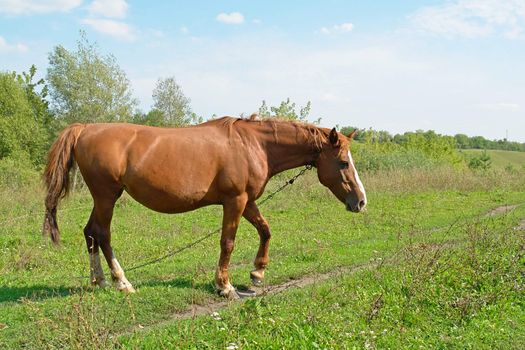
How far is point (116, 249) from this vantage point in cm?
1040

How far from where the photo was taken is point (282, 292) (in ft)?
21.5

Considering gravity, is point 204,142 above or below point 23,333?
above

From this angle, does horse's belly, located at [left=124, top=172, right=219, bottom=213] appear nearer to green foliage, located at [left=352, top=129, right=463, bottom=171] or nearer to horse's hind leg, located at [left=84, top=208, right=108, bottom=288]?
horse's hind leg, located at [left=84, top=208, right=108, bottom=288]

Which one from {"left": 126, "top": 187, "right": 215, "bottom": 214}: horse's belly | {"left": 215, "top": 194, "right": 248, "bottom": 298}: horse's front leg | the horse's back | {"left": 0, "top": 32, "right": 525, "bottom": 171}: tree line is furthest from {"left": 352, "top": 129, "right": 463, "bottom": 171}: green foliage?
{"left": 126, "top": 187, "right": 215, "bottom": 214}: horse's belly

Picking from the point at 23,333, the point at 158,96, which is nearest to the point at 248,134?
the point at 23,333

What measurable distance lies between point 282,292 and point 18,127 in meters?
36.9

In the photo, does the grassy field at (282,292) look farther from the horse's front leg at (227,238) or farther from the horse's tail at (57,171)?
the horse's tail at (57,171)

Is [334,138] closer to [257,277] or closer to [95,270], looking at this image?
[257,277]

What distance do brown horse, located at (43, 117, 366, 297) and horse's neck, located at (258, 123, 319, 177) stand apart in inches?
2.7

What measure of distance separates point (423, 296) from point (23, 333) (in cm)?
460

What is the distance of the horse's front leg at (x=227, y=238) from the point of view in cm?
670

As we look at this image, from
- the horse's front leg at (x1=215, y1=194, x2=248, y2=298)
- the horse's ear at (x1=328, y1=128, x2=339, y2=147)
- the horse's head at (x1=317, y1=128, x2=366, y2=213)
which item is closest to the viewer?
the horse's front leg at (x1=215, y1=194, x2=248, y2=298)

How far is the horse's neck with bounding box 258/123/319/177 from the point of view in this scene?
715cm

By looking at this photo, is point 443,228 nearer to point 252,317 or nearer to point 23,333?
point 252,317
